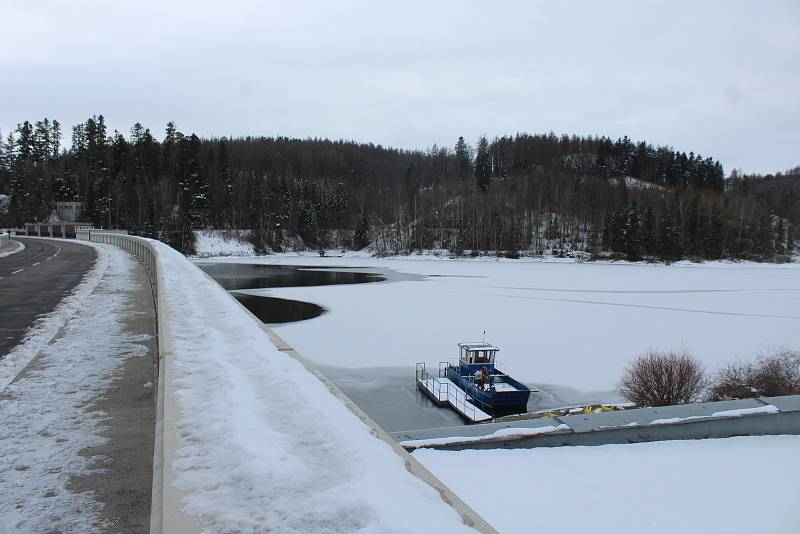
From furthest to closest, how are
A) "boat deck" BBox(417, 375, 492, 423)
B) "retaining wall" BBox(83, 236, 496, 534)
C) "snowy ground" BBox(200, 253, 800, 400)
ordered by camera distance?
"snowy ground" BBox(200, 253, 800, 400)
"boat deck" BBox(417, 375, 492, 423)
"retaining wall" BBox(83, 236, 496, 534)

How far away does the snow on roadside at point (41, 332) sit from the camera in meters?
7.73

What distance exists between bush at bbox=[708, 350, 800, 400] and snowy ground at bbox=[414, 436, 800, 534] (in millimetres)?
10104

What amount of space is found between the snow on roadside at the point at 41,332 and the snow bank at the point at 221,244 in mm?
81656

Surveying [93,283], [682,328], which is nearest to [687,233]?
[682,328]

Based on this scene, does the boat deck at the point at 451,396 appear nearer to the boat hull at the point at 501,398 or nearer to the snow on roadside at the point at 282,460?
the boat hull at the point at 501,398

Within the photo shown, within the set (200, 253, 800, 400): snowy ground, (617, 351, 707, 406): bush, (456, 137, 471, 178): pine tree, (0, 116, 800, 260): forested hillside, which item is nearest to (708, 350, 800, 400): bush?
(617, 351, 707, 406): bush

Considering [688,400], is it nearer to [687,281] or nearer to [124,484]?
[124,484]

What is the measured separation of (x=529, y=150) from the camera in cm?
17862

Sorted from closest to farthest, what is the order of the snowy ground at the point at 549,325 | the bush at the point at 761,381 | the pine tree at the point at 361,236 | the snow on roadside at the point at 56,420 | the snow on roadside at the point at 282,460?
the snow on roadside at the point at 282,460 < the snow on roadside at the point at 56,420 < the bush at the point at 761,381 < the snowy ground at the point at 549,325 < the pine tree at the point at 361,236

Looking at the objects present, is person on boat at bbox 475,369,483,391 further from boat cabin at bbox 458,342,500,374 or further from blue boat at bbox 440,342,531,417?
boat cabin at bbox 458,342,500,374

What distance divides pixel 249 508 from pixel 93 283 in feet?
58.9

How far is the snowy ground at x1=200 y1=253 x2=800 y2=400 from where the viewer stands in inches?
837

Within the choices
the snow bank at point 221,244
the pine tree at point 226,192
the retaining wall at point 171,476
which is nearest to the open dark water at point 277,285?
the retaining wall at point 171,476

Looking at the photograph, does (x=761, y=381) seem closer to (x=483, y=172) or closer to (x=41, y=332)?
(x=41, y=332)
